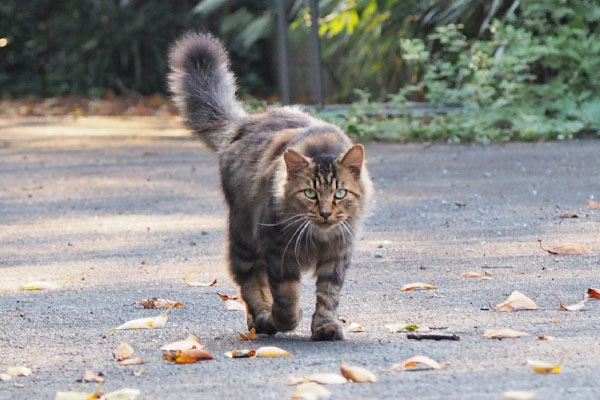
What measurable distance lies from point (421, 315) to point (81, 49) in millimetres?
16428

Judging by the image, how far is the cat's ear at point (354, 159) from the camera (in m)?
4.46

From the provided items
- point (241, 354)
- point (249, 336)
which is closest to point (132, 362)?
point (241, 354)

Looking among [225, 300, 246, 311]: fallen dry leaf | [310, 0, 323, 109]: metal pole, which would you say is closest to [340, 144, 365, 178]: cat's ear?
[225, 300, 246, 311]: fallen dry leaf

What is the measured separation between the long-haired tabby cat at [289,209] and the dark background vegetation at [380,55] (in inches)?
269

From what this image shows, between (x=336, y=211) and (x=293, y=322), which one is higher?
(x=336, y=211)

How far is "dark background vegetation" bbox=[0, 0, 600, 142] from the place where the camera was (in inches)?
470

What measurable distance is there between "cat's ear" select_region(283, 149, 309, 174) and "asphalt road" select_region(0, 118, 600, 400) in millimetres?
702

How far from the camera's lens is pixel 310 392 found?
360 centimetres

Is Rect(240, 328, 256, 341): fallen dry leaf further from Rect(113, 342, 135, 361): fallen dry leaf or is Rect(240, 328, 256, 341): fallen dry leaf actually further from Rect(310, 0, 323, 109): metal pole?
Rect(310, 0, 323, 109): metal pole

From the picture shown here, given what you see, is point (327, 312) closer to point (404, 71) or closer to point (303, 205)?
point (303, 205)

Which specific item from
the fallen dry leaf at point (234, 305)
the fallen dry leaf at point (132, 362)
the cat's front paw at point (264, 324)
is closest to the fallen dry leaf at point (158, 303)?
the fallen dry leaf at point (234, 305)

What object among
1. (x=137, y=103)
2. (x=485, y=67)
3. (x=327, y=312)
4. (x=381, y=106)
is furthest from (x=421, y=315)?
(x=137, y=103)

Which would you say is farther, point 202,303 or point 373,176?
point 373,176

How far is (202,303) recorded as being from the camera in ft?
17.5
